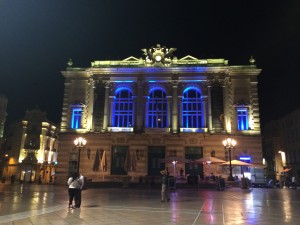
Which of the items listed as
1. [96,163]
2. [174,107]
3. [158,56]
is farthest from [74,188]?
[158,56]

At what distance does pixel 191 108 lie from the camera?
40.4 m

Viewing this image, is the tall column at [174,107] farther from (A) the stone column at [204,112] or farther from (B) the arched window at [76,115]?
(B) the arched window at [76,115]

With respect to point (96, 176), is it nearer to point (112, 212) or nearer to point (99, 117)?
point (99, 117)

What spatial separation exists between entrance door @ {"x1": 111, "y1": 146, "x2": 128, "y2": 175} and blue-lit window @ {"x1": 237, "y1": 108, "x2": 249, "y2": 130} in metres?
15.5

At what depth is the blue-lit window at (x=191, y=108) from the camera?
130 feet

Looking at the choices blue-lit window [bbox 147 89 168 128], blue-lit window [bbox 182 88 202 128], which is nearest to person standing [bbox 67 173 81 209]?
blue-lit window [bbox 147 89 168 128]

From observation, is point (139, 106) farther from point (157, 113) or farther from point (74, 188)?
point (74, 188)

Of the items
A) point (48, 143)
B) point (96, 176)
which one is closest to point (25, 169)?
point (48, 143)

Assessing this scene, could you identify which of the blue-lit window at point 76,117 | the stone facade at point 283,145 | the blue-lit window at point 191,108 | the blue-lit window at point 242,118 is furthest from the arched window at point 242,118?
the blue-lit window at point 76,117

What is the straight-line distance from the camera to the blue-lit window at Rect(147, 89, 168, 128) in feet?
132

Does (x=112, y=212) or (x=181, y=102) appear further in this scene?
(x=181, y=102)

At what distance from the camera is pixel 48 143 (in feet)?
231

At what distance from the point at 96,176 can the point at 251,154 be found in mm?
20299

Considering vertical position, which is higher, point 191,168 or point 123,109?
point 123,109
